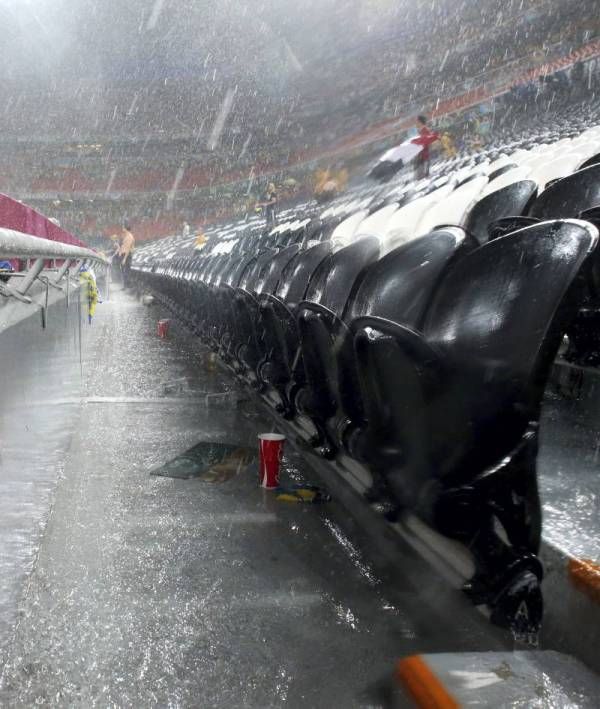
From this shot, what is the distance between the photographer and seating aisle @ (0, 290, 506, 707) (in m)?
1.04

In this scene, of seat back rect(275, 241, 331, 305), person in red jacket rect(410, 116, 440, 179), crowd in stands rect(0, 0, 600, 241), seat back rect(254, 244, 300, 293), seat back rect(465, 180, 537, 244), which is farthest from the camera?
Result: crowd in stands rect(0, 0, 600, 241)

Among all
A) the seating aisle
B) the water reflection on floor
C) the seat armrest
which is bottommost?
the seating aisle

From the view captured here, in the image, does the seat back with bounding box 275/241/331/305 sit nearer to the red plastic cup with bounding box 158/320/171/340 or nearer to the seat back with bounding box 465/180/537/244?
the seat back with bounding box 465/180/537/244

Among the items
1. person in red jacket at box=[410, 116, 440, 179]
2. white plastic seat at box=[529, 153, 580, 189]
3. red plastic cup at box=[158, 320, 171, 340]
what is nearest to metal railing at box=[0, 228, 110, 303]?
white plastic seat at box=[529, 153, 580, 189]

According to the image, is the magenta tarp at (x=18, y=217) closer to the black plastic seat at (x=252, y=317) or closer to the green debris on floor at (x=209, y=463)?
the black plastic seat at (x=252, y=317)

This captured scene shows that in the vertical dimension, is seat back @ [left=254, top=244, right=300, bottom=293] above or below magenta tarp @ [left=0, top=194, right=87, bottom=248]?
below

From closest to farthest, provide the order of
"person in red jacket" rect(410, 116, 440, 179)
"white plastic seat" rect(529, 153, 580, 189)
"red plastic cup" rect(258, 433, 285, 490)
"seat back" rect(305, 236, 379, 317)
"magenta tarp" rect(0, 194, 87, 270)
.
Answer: "seat back" rect(305, 236, 379, 317) → "red plastic cup" rect(258, 433, 285, 490) → "white plastic seat" rect(529, 153, 580, 189) → "magenta tarp" rect(0, 194, 87, 270) → "person in red jacket" rect(410, 116, 440, 179)

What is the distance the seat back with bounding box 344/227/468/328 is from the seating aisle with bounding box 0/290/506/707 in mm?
476

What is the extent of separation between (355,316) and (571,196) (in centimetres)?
92

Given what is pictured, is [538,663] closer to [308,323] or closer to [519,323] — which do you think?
[519,323]

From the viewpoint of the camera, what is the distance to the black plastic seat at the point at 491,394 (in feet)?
3.15

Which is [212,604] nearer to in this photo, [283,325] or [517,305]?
[517,305]

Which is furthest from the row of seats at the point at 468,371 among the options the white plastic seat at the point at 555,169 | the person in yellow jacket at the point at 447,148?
the person in yellow jacket at the point at 447,148

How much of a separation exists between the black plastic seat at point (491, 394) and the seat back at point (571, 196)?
90cm
